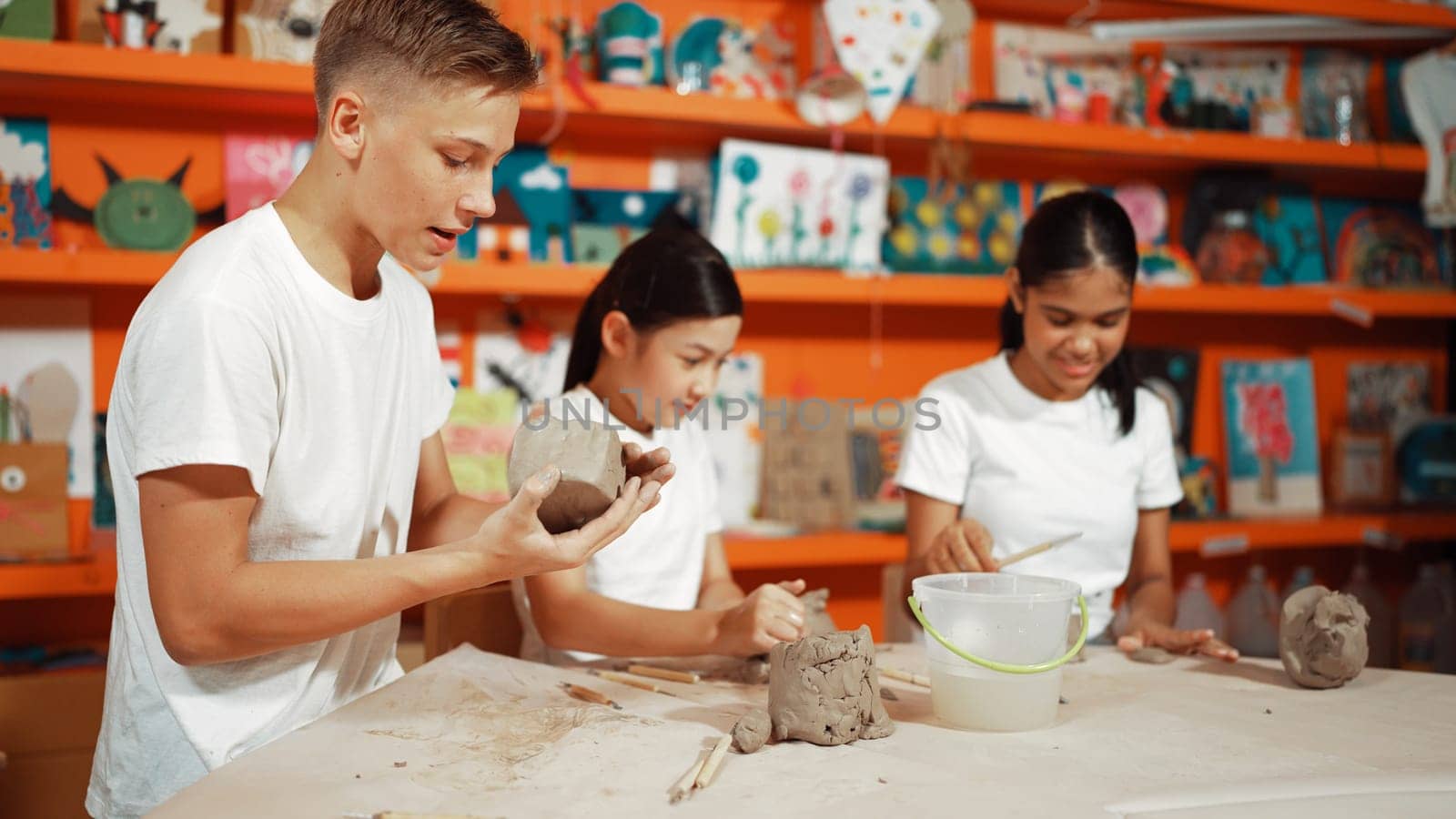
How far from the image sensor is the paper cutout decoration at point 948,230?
3.15 meters

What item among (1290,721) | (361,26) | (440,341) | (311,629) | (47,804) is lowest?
(47,804)

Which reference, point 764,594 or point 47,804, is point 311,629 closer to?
point 764,594

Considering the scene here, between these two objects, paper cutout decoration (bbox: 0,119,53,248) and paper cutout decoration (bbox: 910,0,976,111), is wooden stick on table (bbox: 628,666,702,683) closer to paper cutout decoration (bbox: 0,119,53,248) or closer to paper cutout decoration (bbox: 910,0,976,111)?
paper cutout decoration (bbox: 0,119,53,248)

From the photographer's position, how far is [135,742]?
51.3 inches

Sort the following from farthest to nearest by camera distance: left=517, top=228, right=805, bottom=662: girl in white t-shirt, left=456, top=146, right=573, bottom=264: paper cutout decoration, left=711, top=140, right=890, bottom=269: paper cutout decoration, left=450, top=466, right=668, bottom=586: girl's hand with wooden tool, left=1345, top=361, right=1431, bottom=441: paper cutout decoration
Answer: left=1345, top=361, right=1431, bottom=441: paper cutout decoration < left=711, top=140, right=890, bottom=269: paper cutout decoration < left=456, top=146, right=573, bottom=264: paper cutout decoration < left=517, top=228, right=805, bottom=662: girl in white t-shirt < left=450, top=466, right=668, bottom=586: girl's hand with wooden tool

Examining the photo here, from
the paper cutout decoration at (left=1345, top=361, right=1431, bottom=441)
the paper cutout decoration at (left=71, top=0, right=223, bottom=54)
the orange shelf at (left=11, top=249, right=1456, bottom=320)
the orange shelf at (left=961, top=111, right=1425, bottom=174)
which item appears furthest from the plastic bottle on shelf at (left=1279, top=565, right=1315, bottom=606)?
the paper cutout decoration at (left=71, top=0, right=223, bottom=54)

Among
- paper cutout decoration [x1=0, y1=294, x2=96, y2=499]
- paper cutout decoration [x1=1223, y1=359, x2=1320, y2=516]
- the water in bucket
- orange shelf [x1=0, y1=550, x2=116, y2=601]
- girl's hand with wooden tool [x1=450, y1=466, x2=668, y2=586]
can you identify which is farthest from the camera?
paper cutout decoration [x1=1223, y1=359, x2=1320, y2=516]

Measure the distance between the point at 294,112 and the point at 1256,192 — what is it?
2.54 metres

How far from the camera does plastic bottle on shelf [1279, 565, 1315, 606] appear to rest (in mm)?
3324

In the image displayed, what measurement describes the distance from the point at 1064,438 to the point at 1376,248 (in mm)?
2102

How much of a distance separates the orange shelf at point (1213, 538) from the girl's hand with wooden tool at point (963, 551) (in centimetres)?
112

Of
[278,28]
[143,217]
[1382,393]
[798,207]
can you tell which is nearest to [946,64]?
[798,207]

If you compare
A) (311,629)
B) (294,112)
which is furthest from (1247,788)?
(294,112)

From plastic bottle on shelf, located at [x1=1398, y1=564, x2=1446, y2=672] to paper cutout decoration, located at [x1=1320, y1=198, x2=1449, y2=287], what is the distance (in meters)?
0.86
